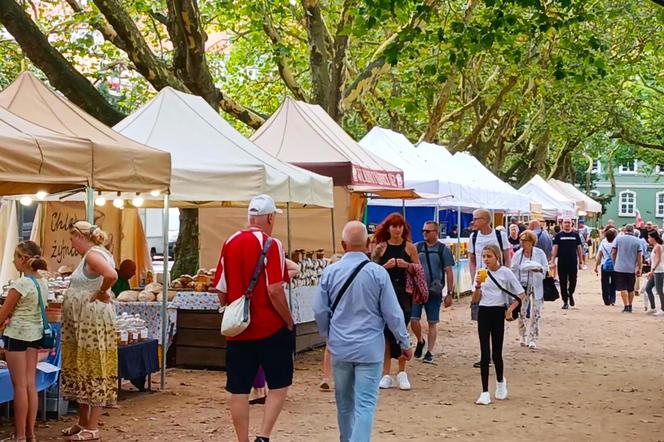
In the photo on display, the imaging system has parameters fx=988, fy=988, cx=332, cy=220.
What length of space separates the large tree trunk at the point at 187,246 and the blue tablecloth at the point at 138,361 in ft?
22.2

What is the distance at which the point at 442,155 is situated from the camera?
22203 millimetres

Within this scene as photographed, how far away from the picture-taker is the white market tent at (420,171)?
19.1 meters

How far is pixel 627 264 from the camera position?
67.6ft

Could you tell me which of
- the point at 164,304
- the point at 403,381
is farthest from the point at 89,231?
the point at 403,381

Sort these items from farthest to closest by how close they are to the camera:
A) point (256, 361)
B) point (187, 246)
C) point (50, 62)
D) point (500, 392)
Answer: point (187, 246)
point (50, 62)
point (500, 392)
point (256, 361)

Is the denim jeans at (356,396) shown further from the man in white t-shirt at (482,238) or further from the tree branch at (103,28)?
the tree branch at (103,28)

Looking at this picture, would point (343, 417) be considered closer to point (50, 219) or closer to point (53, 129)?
point (53, 129)

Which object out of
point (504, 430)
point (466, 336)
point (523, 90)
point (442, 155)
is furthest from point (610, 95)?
point (504, 430)

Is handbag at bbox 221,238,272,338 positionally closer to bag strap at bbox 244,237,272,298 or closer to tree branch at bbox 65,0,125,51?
bag strap at bbox 244,237,272,298

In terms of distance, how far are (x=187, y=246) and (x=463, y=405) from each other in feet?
26.9

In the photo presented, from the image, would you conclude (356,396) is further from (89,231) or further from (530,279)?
(530,279)

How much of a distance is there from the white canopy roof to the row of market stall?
13 millimetres

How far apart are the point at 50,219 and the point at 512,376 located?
7169 mm

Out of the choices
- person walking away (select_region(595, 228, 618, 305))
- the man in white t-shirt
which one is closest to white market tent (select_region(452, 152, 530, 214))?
person walking away (select_region(595, 228, 618, 305))
